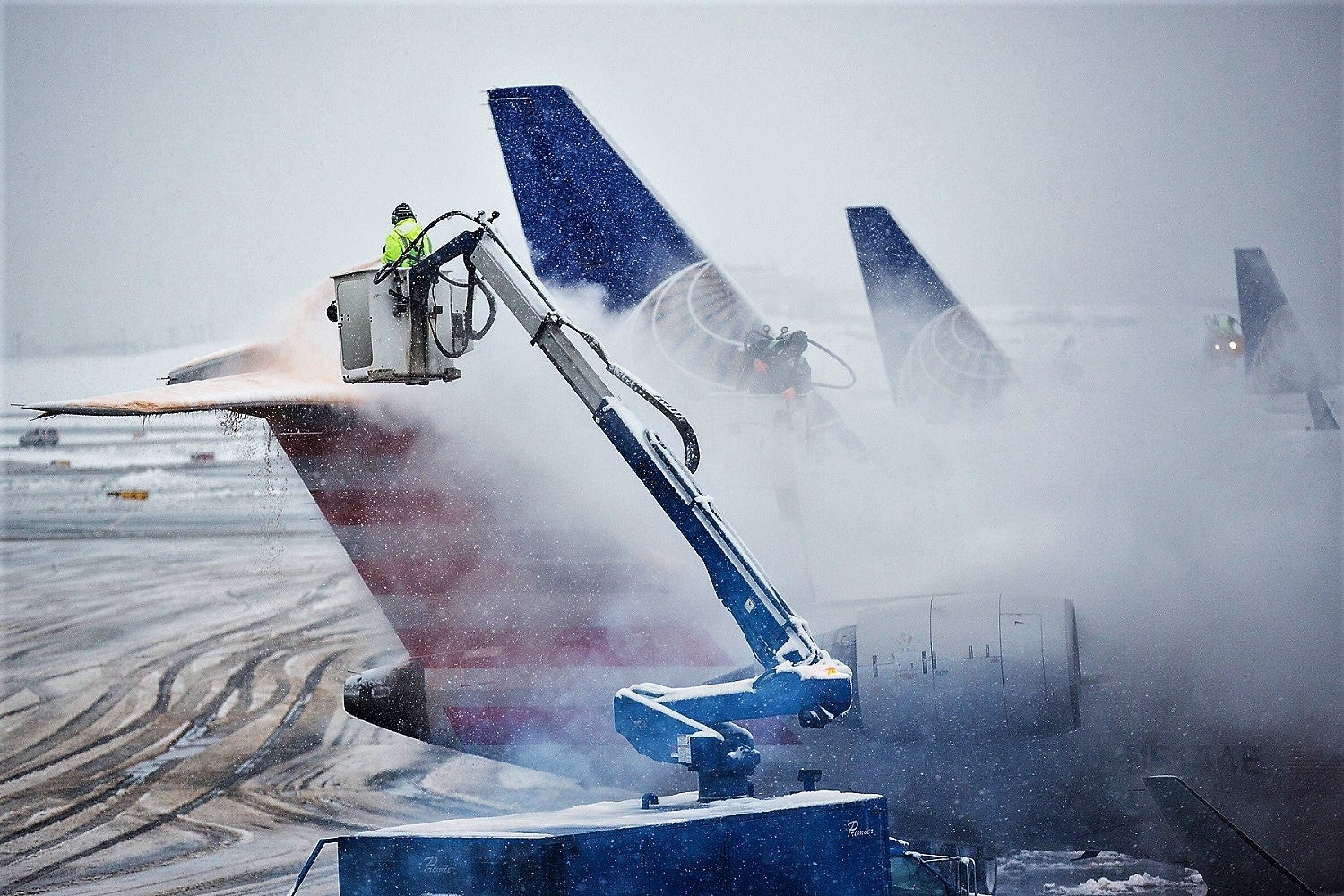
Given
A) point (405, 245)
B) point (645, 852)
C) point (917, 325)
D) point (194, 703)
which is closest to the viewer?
point (645, 852)

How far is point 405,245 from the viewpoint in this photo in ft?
30.2

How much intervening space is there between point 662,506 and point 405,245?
266 cm

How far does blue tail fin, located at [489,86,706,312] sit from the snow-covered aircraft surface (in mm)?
43

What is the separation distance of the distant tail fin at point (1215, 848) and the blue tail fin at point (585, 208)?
8.16 metres

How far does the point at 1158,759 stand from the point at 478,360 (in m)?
8.49

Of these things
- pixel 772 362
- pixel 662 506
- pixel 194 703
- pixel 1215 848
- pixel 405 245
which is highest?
pixel 405 245

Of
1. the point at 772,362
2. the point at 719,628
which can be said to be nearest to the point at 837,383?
the point at 772,362

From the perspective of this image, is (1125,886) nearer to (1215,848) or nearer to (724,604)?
(1215,848)

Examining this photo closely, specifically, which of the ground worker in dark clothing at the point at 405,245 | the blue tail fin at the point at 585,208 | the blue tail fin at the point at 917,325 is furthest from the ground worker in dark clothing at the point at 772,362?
the ground worker in dark clothing at the point at 405,245

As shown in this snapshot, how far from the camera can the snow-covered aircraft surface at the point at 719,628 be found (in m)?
12.8

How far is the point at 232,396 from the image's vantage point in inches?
500

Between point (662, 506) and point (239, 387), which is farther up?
point (239, 387)

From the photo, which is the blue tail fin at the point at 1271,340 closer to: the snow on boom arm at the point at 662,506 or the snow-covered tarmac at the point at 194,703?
the snow-covered tarmac at the point at 194,703

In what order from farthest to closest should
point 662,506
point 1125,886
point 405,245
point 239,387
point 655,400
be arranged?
point 1125,886, point 239,387, point 405,245, point 662,506, point 655,400
